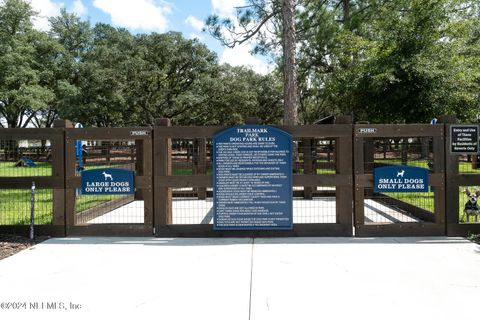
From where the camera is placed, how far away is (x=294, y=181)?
699 centimetres

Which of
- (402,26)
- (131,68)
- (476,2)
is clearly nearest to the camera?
(402,26)

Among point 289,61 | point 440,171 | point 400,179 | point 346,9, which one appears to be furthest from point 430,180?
point 346,9

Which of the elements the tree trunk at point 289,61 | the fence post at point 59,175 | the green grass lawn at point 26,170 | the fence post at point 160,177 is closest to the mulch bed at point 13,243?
the fence post at point 59,175

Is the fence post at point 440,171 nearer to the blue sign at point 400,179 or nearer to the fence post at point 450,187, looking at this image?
the fence post at point 450,187

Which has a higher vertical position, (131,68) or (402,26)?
(131,68)

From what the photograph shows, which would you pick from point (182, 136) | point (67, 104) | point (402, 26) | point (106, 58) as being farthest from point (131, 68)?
point (182, 136)

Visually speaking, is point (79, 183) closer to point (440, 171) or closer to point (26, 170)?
point (440, 171)

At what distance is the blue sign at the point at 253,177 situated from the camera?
6.86m

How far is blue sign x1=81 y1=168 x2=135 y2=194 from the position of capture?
694 centimetres

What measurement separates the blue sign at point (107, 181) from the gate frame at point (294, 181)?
452 mm

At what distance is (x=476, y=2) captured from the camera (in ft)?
76.1
